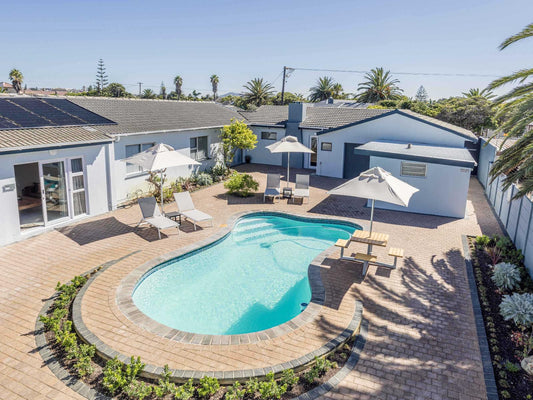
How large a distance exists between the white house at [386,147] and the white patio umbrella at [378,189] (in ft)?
23.4

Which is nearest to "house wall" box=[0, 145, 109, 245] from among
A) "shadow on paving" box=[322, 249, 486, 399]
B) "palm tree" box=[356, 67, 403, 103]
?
"shadow on paving" box=[322, 249, 486, 399]

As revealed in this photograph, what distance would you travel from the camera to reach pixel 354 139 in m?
24.9

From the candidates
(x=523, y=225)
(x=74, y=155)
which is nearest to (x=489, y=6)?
(x=523, y=225)

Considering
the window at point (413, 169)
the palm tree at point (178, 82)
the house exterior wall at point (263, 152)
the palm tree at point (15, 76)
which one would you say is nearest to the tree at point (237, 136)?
the house exterior wall at point (263, 152)

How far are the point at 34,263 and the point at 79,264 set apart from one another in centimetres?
146

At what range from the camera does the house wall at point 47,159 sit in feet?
40.4

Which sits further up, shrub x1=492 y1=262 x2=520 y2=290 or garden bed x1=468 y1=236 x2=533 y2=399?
shrub x1=492 y1=262 x2=520 y2=290

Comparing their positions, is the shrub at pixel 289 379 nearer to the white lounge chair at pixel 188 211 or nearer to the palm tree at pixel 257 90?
the white lounge chair at pixel 188 211

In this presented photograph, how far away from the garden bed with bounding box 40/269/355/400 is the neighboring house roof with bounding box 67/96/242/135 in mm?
12106

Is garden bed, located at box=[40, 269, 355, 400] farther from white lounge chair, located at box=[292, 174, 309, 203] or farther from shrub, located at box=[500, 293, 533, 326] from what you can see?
white lounge chair, located at box=[292, 174, 309, 203]

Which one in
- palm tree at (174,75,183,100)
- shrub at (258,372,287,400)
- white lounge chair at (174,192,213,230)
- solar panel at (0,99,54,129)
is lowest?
shrub at (258,372,287,400)

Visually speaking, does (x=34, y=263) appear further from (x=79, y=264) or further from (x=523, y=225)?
(x=523, y=225)

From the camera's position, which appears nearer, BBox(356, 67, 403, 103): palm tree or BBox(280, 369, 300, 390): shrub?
BBox(280, 369, 300, 390): shrub

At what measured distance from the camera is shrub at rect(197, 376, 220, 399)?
20.6 feet
